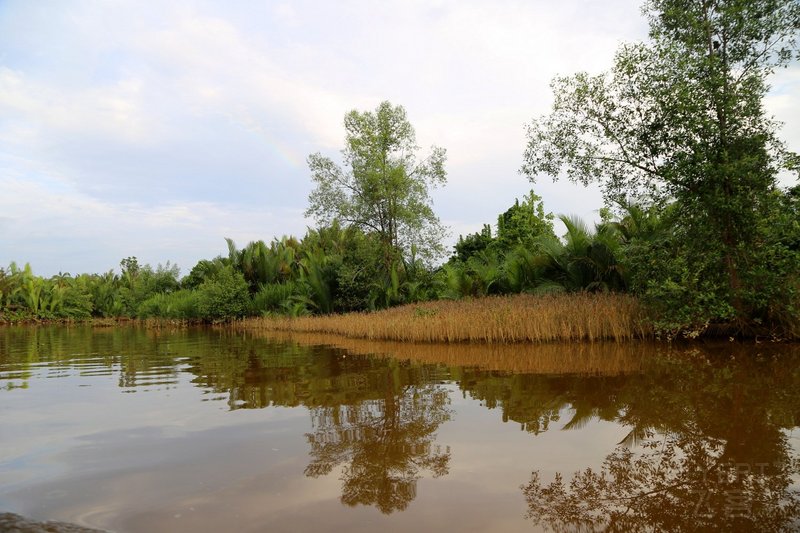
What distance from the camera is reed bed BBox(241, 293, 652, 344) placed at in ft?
39.8

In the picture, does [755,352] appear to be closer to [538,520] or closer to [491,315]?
[491,315]

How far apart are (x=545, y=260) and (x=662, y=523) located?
15.3 m

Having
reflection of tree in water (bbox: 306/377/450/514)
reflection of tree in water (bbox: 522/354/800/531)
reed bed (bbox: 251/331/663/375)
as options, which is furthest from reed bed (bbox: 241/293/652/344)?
reflection of tree in water (bbox: 306/377/450/514)

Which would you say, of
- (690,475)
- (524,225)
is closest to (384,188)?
(524,225)

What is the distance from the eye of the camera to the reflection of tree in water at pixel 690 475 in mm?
2914

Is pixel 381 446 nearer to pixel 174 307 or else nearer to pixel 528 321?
pixel 528 321

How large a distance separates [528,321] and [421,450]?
29.1 ft

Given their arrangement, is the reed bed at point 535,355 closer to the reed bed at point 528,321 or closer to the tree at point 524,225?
the reed bed at point 528,321

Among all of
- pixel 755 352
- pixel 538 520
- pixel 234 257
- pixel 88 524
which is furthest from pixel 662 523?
pixel 234 257

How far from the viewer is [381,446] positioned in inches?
175

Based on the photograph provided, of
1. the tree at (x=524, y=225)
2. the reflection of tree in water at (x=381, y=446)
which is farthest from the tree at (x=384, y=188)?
the reflection of tree in water at (x=381, y=446)

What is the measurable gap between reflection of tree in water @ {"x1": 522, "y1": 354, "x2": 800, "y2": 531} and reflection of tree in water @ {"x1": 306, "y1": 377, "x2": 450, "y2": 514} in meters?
0.89

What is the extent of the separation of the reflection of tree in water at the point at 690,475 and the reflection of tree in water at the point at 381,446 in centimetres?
89

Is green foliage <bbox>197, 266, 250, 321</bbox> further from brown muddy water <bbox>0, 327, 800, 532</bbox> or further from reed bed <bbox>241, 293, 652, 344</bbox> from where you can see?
brown muddy water <bbox>0, 327, 800, 532</bbox>
